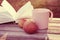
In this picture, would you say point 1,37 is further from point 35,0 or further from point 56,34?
point 35,0

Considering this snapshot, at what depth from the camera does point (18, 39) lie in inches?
37.9

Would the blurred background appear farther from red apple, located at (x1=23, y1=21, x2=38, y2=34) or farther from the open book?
red apple, located at (x1=23, y1=21, x2=38, y2=34)

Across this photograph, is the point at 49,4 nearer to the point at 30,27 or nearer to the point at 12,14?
the point at 12,14

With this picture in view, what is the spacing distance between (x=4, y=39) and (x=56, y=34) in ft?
1.23

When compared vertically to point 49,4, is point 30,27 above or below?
below

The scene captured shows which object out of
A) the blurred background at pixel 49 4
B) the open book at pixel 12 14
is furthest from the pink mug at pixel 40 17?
the blurred background at pixel 49 4

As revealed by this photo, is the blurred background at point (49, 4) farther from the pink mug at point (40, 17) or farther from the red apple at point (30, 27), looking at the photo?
the red apple at point (30, 27)

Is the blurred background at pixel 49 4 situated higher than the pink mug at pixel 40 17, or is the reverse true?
the blurred background at pixel 49 4

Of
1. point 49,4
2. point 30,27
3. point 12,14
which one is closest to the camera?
point 30,27

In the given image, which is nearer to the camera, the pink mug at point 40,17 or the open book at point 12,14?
the pink mug at point 40,17

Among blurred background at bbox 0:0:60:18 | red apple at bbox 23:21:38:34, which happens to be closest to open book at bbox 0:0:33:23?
blurred background at bbox 0:0:60:18

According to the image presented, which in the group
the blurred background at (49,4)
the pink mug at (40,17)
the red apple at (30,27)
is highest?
the blurred background at (49,4)

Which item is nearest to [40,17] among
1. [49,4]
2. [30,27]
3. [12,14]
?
[30,27]

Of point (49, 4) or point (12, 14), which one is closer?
point (12, 14)
